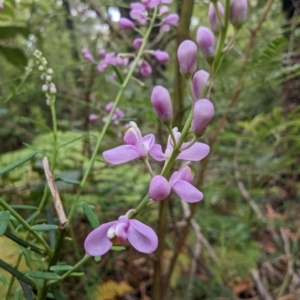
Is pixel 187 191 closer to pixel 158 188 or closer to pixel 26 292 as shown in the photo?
pixel 158 188

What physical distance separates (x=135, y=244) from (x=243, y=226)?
3.35 feet

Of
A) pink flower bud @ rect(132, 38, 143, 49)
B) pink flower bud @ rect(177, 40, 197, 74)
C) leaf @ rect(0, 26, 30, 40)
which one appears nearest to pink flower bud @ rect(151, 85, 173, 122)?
pink flower bud @ rect(177, 40, 197, 74)

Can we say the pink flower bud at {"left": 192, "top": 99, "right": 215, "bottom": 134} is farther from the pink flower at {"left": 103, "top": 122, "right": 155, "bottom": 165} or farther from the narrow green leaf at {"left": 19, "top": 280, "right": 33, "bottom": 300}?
the narrow green leaf at {"left": 19, "top": 280, "right": 33, "bottom": 300}

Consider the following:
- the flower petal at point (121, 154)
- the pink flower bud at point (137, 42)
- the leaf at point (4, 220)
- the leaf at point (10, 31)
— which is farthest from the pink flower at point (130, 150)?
the leaf at point (10, 31)

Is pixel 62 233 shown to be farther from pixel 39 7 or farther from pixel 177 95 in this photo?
pixel 39 7

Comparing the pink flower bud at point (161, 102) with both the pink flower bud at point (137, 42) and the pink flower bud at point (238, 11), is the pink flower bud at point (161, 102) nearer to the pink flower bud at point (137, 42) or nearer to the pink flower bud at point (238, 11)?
the pink flower bud at point (238, 11)

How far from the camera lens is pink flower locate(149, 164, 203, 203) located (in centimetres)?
38

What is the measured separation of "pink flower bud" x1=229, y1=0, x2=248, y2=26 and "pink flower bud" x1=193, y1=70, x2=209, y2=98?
0.06 m

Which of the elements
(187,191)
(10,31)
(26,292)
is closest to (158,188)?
(187,191)

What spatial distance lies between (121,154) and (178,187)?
68 millimetres

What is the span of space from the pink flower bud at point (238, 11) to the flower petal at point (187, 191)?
16 centimetres

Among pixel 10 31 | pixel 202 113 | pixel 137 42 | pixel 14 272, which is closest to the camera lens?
pixel 202 113

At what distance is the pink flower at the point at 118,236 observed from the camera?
0.40 meters

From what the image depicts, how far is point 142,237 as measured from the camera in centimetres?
41
